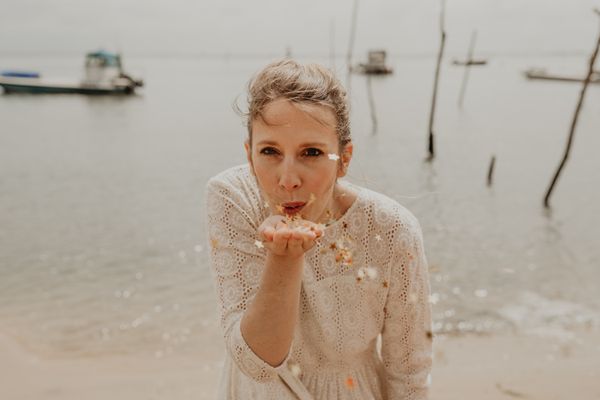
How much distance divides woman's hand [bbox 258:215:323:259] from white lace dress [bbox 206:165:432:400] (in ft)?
1.54

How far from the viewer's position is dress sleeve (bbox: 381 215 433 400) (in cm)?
220

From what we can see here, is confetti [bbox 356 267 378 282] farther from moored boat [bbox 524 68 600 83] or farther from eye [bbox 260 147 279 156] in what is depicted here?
moored boat [bbox 524 68 600 83]

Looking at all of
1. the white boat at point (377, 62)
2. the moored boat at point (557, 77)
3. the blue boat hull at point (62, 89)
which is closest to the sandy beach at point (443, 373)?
the blue boat hull at point (62, 89)

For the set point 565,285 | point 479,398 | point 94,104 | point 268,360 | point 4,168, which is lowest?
point 94,104

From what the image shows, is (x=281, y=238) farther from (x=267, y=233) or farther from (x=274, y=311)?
(x=274, y=311)

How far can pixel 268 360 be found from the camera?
1.82m

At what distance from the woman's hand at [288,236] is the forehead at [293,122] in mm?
332

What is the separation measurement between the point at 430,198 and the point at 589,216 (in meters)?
3.62

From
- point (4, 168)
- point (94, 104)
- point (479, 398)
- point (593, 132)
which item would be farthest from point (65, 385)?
point (94, 104)

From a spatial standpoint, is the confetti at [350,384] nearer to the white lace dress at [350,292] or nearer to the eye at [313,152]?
the white lace dress at [350,292]

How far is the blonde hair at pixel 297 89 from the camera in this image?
1896 mm

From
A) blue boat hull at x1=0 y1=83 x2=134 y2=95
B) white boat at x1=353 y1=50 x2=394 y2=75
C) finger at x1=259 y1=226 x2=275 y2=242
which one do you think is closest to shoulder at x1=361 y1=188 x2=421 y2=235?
finger at x1=259 y1=226 x2=275 y2=242

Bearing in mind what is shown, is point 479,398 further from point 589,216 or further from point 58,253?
point 589,216

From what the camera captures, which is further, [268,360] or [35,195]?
[35,195]
